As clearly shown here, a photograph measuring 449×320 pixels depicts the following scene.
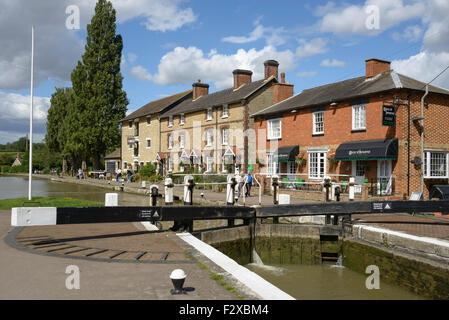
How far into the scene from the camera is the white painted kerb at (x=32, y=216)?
7.14 metres

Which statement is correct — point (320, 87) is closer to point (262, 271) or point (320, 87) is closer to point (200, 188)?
point (200, 188)

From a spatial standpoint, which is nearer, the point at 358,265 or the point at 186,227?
the point at 186,227

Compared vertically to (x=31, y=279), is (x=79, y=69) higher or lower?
higher

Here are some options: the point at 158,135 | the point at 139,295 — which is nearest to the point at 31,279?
the point at 139,295

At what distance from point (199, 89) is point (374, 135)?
2357 cm

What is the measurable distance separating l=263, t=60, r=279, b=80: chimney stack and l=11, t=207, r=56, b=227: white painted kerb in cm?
2639

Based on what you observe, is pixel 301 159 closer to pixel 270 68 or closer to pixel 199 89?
pixel 270 68

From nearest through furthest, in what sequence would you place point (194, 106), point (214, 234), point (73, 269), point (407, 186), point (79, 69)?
point (73, 269), point (214, 234), point (407, 186), point (194, 106), point (79, 69)

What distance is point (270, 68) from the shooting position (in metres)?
31.9

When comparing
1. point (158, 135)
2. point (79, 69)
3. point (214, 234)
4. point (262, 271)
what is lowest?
point (262, 271)

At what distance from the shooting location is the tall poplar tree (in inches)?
1737

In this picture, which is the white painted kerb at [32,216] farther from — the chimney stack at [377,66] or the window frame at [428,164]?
the chimney stack at [377,66]
